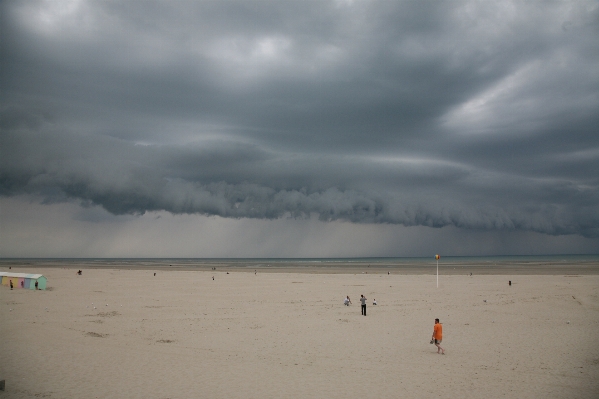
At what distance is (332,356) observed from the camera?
18953mm

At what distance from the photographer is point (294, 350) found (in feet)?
66.0

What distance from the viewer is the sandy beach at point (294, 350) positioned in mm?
14500

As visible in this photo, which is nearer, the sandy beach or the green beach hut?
the sandy beach

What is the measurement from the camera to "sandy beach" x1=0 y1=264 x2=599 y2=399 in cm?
1450

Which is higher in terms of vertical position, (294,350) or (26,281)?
(26,281)

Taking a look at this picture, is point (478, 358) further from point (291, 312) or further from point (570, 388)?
point (291, 312)

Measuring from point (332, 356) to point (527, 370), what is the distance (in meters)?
8.19

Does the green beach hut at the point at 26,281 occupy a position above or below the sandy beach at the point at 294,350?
above

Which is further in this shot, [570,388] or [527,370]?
[527,370]

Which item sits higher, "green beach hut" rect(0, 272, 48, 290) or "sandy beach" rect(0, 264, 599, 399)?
"green beach hut" rect(0, 272, 48, 290)

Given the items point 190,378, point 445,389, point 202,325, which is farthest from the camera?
point 202,325

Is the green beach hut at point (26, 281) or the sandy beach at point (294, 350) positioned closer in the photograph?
the sandy beach at point (294, 350)

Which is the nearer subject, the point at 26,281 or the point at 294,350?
the point at 294,350

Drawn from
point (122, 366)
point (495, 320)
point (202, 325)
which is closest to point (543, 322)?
point (495, 320)
